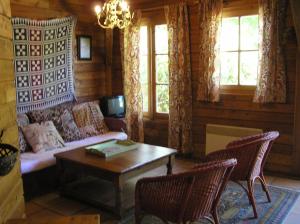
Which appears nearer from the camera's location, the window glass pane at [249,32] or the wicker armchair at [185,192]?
the wicker armchair at [185,192]

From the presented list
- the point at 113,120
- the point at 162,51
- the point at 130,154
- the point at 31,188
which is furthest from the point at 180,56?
the point at 31,188

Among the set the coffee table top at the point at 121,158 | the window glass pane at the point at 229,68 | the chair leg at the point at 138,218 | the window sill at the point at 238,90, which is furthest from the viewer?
the window glass pane at the point at 229,68

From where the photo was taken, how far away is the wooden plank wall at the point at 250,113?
150 inches

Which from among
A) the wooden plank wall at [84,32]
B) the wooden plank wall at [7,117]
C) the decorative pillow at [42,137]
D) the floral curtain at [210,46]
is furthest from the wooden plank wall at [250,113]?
the wooden plank wall at [7,117]

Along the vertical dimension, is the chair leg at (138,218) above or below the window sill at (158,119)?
below

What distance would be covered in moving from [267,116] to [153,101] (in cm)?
175

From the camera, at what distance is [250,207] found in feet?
10.1

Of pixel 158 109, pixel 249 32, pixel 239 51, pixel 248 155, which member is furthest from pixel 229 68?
pixel 248 155

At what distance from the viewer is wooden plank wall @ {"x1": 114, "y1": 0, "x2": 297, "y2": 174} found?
380 centimetres

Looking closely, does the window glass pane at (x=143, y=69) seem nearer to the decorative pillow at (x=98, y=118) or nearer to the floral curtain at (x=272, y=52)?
the decorative pillow at (x=98, y=118)

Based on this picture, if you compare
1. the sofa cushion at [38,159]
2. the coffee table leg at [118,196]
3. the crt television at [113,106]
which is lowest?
the coffee table leg at [118,196]

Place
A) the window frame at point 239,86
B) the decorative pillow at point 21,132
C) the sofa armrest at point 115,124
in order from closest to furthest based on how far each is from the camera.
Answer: the decorative pillow at point 21,132
the window frame at point 239,86
the sofa armrest at point 115,124

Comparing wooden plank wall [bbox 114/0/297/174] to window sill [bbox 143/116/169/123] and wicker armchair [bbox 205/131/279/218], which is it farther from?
wicker armchair [bbox 205/131/279/218]

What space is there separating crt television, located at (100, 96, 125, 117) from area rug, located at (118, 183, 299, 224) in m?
2.20
